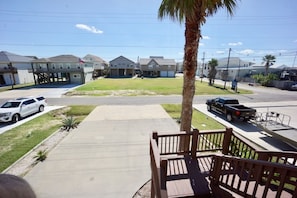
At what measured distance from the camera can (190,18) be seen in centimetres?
481

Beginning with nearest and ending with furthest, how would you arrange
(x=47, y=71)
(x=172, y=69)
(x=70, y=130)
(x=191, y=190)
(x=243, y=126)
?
(x=191, y=190), (x=70, y=130), (x=243, y=126), (x=47, y=71), (x=172, y=69)

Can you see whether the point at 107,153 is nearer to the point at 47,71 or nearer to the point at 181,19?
the point at 181,19

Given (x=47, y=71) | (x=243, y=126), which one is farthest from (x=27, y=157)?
(x=47, y=71)

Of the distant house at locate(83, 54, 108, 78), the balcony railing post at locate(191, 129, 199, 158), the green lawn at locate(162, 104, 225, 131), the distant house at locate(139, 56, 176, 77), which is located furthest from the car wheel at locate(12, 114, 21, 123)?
the distant house at locate(139, 56, 176, 77)

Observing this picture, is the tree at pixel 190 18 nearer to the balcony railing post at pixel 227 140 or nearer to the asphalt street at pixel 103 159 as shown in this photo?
the balcony railing post at pixel 227 140

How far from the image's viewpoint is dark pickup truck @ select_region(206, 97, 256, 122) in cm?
1065

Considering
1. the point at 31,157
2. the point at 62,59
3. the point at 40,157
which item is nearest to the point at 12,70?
the point at 62,59

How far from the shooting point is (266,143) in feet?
26.6

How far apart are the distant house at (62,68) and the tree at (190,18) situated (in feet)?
109

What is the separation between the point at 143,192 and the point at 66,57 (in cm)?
3837

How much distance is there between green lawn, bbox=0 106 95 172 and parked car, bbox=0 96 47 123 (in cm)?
103

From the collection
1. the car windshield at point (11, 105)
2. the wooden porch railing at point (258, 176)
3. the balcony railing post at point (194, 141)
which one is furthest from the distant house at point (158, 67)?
the wooden porch railing at point (258, 176)

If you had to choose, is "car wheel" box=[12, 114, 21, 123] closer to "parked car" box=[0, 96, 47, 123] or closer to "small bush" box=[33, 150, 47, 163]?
"parked car" box=[0, 96, 47, 123]

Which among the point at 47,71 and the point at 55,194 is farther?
the point at 47,71
